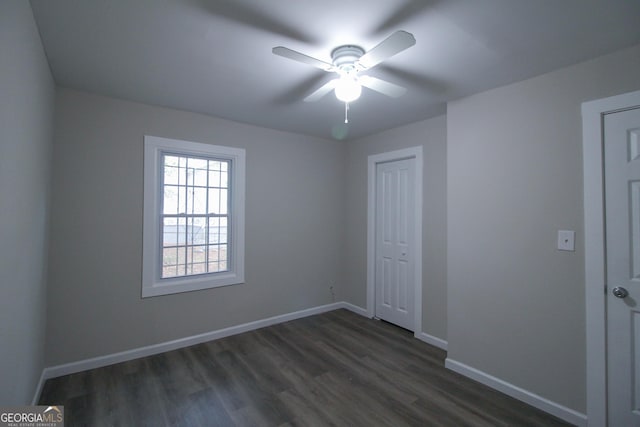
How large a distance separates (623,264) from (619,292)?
0.59ft

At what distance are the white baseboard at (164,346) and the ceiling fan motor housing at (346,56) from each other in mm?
2980

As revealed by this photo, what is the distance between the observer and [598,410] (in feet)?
6.07

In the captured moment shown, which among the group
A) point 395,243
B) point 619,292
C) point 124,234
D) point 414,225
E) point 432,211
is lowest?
point 619,292

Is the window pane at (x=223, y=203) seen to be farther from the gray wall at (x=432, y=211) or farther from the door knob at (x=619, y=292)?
the door knob at (x=619, y=292)

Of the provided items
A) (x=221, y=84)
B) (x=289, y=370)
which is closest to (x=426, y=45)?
(x=221, y=84)

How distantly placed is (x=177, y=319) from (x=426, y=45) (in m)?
3.31

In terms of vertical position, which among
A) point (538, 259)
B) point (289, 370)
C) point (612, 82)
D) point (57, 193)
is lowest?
point (289, 370)


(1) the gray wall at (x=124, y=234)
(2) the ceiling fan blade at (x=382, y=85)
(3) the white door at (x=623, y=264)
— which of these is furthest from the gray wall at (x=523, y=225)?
(1) the gray wall at (x=124, y=234)

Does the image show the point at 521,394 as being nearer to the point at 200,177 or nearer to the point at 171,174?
the point at 200,177

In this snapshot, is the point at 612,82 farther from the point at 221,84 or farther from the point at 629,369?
the point at 221,84

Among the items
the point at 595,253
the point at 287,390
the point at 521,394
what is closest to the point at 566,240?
the point at 595,253

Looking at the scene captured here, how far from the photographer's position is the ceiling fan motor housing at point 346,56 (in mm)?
1780

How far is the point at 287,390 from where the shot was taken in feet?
7.54

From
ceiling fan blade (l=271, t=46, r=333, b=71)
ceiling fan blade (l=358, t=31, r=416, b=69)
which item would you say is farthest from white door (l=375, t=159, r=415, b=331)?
ceiling fan blade (l=271, t=46, r=333, b=71)
